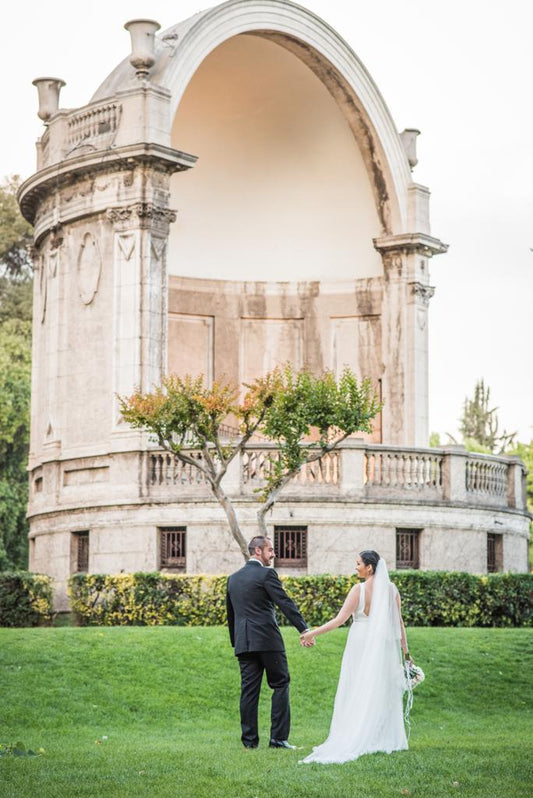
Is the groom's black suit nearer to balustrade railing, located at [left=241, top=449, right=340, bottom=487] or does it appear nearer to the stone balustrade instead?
the stone balustrade

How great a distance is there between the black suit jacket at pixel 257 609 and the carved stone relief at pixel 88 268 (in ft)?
66.1

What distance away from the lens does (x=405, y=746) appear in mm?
14828

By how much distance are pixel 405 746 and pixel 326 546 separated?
1689cm

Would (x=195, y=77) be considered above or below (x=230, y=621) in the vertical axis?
above

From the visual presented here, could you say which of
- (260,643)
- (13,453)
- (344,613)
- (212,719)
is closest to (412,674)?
(344,613)

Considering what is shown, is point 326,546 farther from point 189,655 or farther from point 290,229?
point 290,229

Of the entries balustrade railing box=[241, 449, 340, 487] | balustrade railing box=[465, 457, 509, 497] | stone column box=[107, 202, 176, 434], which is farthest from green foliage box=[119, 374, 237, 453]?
balustrade railing box=[465, 457, 509, 497]

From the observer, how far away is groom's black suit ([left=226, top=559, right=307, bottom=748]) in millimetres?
15164

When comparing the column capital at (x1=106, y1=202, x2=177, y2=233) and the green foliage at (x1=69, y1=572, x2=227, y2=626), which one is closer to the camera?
the green foliage at (x1=69, y1=572, x2=227, y2=626)

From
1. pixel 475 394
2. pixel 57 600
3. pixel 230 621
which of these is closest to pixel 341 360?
pixel 57 600

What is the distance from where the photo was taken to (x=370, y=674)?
14.8 meters

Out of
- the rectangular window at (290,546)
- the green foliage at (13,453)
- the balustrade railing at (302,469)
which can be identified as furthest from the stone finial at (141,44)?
the green foliage at (13,453)

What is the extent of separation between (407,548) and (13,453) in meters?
25.0

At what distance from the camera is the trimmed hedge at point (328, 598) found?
27.8m
